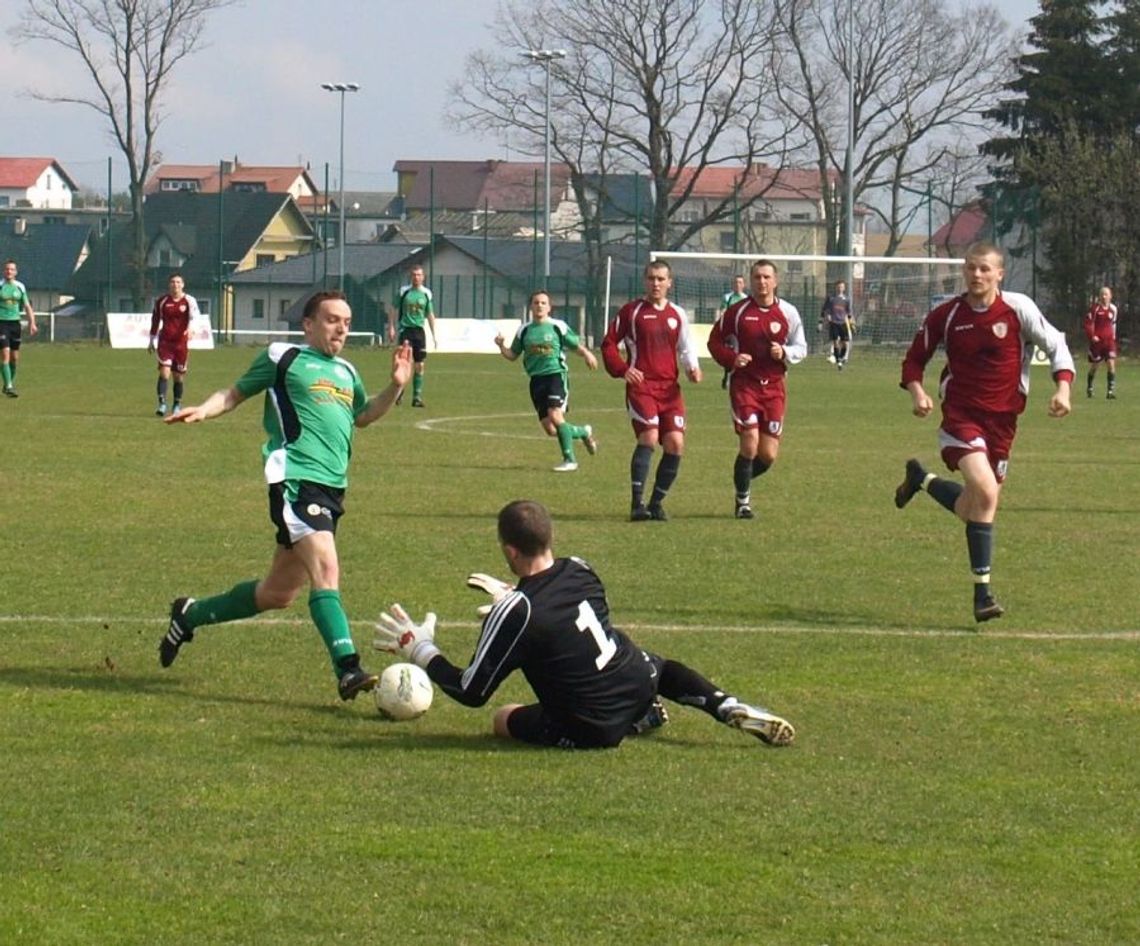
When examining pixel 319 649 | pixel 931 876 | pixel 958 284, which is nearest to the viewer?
pixel 931 876

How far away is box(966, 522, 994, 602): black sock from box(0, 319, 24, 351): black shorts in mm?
20684

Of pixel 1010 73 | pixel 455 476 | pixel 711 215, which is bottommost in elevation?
pixel 455 476

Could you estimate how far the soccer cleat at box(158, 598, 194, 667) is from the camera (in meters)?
8.20

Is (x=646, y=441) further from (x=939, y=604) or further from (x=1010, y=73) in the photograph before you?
(x=1010, y=73)

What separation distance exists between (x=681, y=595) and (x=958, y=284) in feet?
123

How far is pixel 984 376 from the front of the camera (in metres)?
10.2

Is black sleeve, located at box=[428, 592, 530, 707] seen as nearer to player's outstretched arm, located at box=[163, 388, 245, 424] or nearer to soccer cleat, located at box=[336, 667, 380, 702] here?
soccer cleat, located at box=[336, 667, 380, 702]

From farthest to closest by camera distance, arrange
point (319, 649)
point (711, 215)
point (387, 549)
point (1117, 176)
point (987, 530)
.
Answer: point (711, 215)
point (1117, 176)
point (387, 549)
point (987, 530)
point (319, 649)

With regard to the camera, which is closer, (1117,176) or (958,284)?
(958,284)

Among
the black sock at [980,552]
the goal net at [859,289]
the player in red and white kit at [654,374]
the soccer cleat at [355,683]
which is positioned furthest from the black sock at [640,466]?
the goal net at [859,289]

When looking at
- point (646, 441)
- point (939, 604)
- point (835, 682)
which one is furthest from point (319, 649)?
point (646, 441)

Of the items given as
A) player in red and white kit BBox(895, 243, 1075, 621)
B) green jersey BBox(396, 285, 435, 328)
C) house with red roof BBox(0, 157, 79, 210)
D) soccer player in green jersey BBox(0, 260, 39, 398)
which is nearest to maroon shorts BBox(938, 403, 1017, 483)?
player in red and white kit BBox(895, 243, 1075, 621)

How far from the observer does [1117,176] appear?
180 ft

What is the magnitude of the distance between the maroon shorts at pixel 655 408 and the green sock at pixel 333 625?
22.6ft
